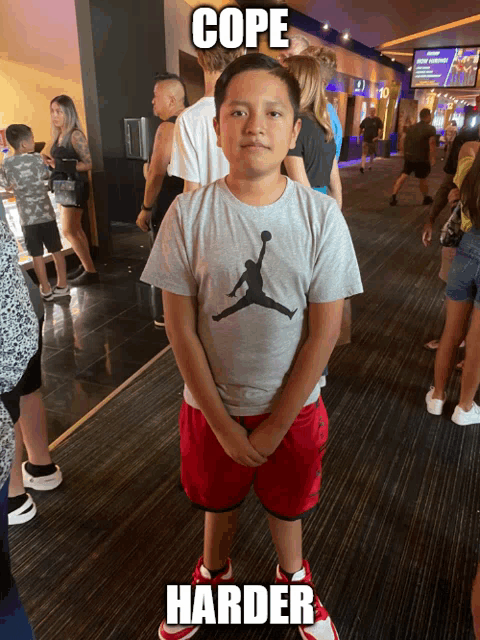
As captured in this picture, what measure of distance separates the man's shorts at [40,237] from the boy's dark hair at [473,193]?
3178 mm

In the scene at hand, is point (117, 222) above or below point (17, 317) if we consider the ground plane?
below

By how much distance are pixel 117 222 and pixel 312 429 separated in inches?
233

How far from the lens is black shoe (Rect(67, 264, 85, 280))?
477 centimetres

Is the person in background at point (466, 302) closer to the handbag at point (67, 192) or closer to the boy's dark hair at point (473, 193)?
the boy's dark hair at point (473, 193)

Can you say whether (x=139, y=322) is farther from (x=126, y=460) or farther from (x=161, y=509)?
(x=161, y=509)

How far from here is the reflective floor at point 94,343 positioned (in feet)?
8.84

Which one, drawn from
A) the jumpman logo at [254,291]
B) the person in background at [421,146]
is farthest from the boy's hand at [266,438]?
the person in background at [421,146]

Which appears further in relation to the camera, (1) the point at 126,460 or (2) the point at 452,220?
(2) the point at 452,220

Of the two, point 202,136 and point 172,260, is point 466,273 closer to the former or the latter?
point 202,136

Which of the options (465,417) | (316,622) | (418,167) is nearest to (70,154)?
(465,417)

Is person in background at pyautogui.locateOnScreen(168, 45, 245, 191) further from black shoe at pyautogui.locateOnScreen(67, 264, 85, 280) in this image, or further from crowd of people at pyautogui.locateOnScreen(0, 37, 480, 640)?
black shoe at pyautogui.locateOnScreen(67, 264, 85, 280)

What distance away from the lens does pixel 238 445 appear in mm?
1125

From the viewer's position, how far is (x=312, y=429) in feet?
4.02

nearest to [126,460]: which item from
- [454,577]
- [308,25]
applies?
[454,577]
